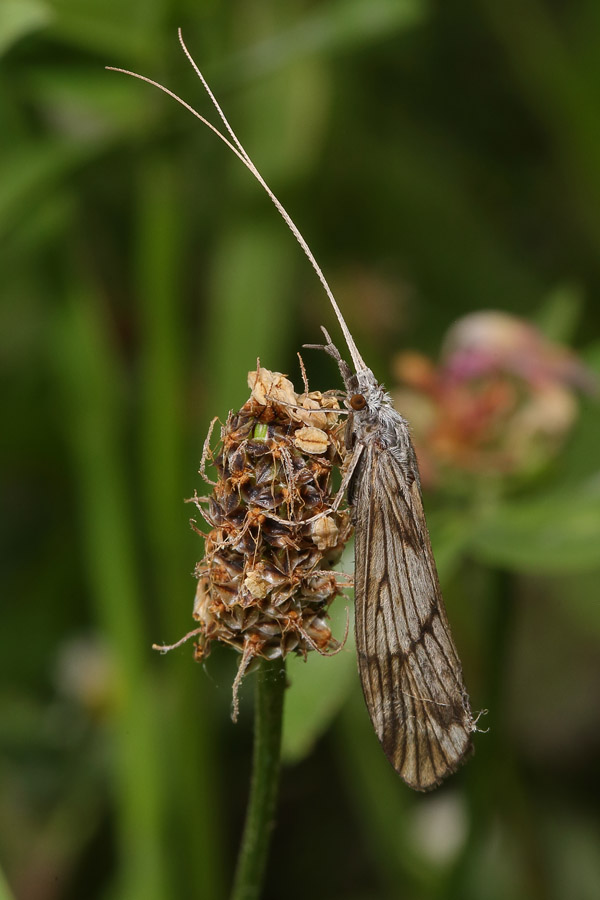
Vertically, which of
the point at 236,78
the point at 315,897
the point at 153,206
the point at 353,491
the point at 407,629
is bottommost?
the point at 315,897

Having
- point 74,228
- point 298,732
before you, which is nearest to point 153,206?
point 74,228

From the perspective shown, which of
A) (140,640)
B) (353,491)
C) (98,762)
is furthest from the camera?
(98,762)

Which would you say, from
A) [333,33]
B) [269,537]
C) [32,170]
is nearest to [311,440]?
[269,537]

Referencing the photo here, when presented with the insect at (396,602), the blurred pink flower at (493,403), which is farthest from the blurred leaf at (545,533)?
the insect at (396,602)

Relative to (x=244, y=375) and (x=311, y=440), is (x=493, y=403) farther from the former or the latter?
(x=311, y=440)

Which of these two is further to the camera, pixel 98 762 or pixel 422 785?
pixel 98 762

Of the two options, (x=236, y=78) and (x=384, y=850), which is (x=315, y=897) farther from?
(x=236, y=78)

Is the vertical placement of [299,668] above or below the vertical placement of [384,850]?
above

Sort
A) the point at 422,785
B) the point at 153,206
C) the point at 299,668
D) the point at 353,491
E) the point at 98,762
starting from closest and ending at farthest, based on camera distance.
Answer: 1. the point at 422,785
2. the point at 353,491
3. the point at 299,668
4. the point at 153,206
5. the point at 98,762
